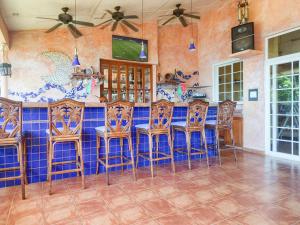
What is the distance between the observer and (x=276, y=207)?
7.30 feet

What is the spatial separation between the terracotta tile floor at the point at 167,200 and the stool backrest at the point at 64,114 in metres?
0.69

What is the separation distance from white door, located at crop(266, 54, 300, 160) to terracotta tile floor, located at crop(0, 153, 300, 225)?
1067 mm

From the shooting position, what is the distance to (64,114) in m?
2.65

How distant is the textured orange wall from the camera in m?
6.64

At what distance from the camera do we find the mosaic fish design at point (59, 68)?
540cm

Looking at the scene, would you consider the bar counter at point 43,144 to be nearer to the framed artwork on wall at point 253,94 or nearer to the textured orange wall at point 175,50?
Answer: the framed artwork on wall at point 253,94

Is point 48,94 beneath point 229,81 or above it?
beneath

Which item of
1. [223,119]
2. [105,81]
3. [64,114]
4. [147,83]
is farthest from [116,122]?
[147,83]

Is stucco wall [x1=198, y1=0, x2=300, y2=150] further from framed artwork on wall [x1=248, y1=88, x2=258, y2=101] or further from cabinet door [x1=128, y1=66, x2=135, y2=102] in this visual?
cabinet door [x1=128, y1=66, x2=135, y2=102]

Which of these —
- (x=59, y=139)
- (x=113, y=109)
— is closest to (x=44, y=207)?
(x=59, y=139)

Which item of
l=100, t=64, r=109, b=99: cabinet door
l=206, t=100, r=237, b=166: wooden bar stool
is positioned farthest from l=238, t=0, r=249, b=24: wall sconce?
l=100, t=64, r=109, b=99: cabinet door

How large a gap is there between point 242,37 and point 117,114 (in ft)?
11.4

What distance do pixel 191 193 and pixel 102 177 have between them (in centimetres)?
127

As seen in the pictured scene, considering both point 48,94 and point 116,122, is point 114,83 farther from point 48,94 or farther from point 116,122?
point 116,122
